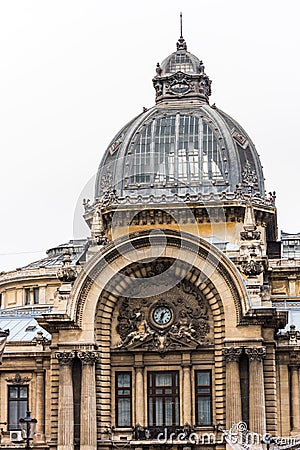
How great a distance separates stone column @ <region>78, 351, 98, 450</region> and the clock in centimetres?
372

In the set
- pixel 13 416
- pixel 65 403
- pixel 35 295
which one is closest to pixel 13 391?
pixel 13 416

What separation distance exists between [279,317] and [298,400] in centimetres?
431

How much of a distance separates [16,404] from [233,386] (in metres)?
12.1

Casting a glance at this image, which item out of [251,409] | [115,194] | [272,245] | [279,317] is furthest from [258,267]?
[272,245]

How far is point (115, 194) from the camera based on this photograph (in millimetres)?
73250

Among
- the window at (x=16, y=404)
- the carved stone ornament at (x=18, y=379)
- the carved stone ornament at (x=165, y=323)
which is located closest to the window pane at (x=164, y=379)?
the carved stone ornament at (x=165, y=323)

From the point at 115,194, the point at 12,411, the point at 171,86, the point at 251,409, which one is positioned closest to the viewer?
the point at 251,409

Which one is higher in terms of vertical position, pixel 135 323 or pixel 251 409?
Answer: pixel 135 323

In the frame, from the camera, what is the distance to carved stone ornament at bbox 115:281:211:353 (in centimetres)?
6334

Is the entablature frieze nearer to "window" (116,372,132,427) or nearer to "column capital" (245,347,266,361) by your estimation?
"column capital" (245,347,266,361)

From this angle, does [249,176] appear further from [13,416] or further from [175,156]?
[13,416]

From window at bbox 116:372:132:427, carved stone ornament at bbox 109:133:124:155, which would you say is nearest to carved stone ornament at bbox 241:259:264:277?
window at bbox 116:372:132:427

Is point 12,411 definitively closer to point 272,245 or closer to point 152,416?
point 152,416

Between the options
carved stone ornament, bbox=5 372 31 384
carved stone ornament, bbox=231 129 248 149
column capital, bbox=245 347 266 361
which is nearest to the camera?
column capital, bbox=245 347 266 361
